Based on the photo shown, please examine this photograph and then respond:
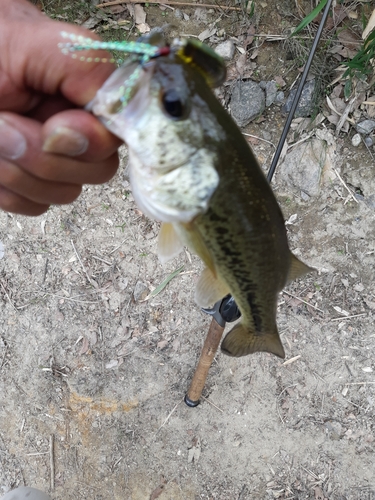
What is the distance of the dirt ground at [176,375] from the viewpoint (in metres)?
3.25

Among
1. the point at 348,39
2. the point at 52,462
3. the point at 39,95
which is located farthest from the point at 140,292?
the point at 348,39

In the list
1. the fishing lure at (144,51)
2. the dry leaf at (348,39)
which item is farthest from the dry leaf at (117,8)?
the fishing lure at (144,51)

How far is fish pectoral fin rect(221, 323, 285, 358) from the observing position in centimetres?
194

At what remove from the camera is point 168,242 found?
1615 millimetres

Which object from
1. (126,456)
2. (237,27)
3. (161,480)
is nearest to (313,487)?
(161,480)

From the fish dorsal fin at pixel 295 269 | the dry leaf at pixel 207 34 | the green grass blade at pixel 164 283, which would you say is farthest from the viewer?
the dry leaf at pixel 207 34

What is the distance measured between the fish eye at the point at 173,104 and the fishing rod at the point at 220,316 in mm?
858

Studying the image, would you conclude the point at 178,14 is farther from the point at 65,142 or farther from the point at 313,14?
the point at 65,142

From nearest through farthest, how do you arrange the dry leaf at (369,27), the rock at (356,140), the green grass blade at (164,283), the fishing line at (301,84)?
the fishing line at (301,84), the dry leaf at (369,27), the rock at (356,140), the green grass blade at (164,283)

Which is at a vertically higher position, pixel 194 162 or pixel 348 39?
pixel 194 162

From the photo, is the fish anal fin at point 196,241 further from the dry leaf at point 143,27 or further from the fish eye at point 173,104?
the dry leaf at point 143,27

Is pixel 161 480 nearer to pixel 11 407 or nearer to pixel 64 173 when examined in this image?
pixel 11 407

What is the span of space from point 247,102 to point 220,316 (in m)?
1.98

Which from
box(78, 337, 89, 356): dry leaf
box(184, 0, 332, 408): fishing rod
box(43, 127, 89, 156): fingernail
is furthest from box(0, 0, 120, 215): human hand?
box(78, 337, 89, 356): dry leaf
